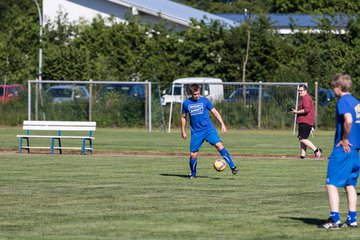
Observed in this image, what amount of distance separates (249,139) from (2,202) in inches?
868

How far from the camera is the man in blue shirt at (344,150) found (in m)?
12.4

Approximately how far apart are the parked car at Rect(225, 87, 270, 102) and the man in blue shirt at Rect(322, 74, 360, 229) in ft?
102

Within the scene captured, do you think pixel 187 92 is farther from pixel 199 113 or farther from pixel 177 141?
pixel 199 113

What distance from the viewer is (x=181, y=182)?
1945 centimetres

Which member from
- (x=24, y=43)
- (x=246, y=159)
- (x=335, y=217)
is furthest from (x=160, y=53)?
(x=335, y=217)

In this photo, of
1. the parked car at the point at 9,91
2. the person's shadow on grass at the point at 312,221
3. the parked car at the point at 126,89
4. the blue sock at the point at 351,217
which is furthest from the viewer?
the parked car at the point at 9,91

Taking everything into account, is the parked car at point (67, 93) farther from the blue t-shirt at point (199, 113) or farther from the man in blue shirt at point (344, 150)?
the man in blue shirt at point (344, 150)

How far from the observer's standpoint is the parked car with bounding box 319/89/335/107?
4403cm

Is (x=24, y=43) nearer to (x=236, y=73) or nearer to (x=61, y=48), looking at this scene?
(x=61, y=48)

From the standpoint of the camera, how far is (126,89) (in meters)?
45.3

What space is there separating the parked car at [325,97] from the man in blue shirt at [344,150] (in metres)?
31.6

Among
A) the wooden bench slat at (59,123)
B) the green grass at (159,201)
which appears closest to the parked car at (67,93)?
the wooden bench slat at (59,123)

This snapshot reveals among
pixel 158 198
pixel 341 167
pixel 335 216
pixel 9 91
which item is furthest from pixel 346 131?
pixel 9 91

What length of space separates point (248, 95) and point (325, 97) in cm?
340
